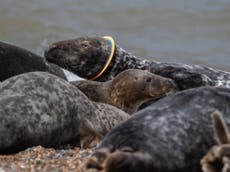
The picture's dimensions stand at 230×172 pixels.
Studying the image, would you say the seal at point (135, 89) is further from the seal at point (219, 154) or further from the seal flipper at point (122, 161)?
the seal at point (219, 154)

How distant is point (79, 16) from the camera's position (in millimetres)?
15992

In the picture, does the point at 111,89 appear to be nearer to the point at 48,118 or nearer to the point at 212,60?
the point at 48,118

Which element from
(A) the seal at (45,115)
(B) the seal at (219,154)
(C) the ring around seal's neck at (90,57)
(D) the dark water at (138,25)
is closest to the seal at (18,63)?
(C) the ring around seal's neck at (90,57)

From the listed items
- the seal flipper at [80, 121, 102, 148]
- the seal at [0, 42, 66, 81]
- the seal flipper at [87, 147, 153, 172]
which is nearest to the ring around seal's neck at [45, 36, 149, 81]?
the seal at [0, 42, 66, 81]

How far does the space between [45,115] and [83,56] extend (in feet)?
7.20

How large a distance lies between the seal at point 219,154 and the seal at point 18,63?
12.0 feet

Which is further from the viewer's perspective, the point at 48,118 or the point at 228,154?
the point at 48,118

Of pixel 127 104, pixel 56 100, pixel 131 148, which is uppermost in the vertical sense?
pixel 131 148

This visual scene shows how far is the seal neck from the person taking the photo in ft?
23.0

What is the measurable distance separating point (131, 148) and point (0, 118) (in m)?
1.39

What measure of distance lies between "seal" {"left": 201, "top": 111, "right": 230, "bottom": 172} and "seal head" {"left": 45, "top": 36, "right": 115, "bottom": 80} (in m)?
3.80

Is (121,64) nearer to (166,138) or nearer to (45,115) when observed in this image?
(45,115)

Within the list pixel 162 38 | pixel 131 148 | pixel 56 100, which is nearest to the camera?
pixel 131 148

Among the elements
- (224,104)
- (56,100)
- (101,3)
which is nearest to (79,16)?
(101,3)
